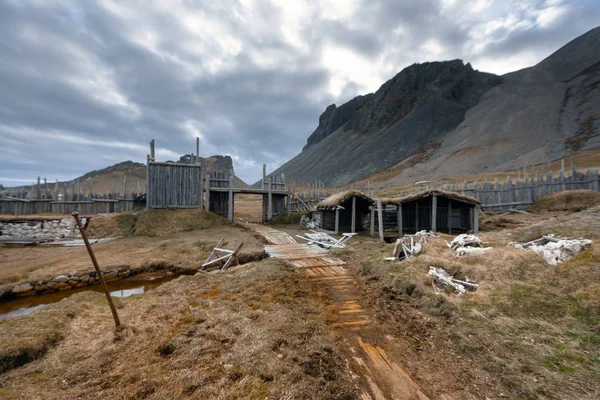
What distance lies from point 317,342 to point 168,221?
16426 millimetres

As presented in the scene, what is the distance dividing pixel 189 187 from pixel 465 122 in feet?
242

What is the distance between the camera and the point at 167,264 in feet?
35.4

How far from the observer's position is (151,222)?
17.3 meters

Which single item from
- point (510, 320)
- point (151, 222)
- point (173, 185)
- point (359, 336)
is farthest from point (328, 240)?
point (173, 185)

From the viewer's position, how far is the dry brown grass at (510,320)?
3.19 metres

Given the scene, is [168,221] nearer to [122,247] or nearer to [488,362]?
[122,247]

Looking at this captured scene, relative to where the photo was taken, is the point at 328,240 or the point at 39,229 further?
the point at 39,229

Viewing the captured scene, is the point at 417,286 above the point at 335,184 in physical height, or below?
below

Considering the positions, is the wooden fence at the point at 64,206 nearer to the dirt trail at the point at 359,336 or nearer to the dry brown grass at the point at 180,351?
the dry brown grass at the point at 180,351

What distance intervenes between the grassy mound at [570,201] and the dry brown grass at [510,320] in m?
11.4

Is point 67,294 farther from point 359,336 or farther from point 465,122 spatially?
point 465,122

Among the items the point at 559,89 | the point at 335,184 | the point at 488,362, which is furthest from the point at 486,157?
the point at 488,362

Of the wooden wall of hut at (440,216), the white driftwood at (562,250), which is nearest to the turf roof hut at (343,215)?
the wooden wall of hut at (440,216)

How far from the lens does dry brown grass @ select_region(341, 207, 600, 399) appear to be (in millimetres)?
3188
